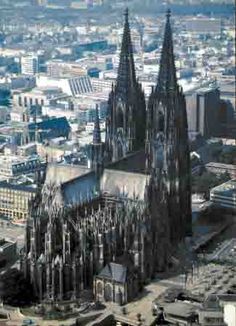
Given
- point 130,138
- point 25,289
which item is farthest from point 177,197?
point 25,289

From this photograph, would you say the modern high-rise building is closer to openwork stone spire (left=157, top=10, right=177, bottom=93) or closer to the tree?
openwork stone spire (left=157, top=10, right=177, bottom=93)

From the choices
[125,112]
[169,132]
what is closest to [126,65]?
[125,112]

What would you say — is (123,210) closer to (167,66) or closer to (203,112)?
(167,66)

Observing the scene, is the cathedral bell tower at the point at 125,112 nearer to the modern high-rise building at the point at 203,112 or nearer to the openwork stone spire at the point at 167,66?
the openwork stone spire at the point at 167,66

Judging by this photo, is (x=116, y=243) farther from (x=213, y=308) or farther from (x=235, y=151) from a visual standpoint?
(x=235, y=151)

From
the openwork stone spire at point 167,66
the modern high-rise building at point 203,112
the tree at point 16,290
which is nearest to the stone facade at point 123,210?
the openwork stone spire at point 167,66

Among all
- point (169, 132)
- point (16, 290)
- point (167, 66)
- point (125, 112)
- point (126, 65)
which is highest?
point (167, 66)
